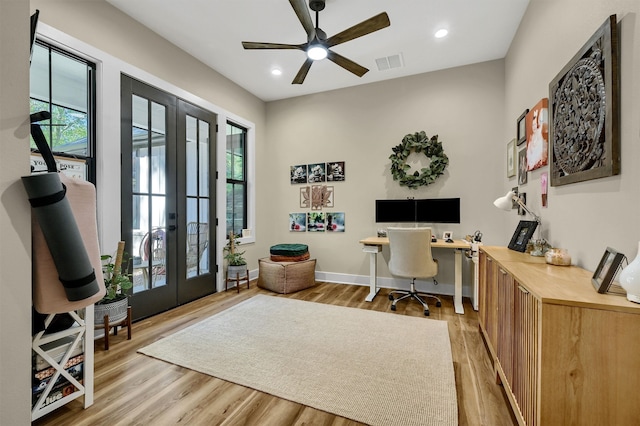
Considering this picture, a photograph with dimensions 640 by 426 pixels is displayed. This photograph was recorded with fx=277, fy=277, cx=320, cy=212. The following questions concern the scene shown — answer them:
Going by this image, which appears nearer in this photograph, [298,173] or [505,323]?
[505,323]

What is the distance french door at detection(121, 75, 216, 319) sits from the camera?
9.72ft

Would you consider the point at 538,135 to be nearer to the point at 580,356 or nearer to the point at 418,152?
the point at 418,152

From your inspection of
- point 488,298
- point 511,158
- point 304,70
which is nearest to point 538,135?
point 511,158

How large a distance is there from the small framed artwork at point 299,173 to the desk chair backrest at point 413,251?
6.96 ft

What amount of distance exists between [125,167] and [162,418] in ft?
7.74

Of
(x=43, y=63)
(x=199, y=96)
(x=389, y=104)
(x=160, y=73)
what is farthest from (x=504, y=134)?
(x=43, y=63)

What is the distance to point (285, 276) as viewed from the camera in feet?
13.4

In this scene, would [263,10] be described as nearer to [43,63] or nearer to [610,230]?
[43,63]

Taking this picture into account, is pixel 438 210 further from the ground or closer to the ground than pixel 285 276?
further from the ground

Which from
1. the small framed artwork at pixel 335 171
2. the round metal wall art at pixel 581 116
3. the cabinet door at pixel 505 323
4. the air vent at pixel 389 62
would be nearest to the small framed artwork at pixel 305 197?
the small framed artwork at pixel 335 171

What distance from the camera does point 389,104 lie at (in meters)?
4.35

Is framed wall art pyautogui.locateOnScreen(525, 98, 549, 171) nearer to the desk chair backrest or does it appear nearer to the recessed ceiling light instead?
Result: the desk chair backrest

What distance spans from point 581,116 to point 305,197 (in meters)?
3.77

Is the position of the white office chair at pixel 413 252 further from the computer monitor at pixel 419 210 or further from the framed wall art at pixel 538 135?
the framed wall art at pixel 538 135
